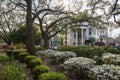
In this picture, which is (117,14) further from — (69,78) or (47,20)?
(47,20)

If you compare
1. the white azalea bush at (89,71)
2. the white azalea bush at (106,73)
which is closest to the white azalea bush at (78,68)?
the white azalea bush at (89,71)

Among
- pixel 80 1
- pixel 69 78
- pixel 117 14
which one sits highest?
pixel 80 1

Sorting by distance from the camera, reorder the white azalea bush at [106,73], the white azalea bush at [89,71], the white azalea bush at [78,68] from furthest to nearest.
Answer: the white azalea bush at [78,68], the white azalea bush at [89,71], the white azalea bush at [106,73]

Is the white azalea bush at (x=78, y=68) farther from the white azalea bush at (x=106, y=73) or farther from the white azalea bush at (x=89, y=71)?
the white azalea bush at (x=106, y=73)

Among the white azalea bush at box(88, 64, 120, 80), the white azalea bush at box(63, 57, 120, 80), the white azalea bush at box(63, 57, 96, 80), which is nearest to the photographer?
the white azalea bush at box(88, 64, 120, 80)

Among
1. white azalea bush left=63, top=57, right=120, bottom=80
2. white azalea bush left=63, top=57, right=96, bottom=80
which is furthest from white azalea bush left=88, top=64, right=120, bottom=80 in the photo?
white azalea bush left=63, top=57, right=96, bottom=80

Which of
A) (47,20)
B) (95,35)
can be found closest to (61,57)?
(47,20)

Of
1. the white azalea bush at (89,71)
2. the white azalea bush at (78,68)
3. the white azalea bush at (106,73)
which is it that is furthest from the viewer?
the white azalea bush at (78,68)

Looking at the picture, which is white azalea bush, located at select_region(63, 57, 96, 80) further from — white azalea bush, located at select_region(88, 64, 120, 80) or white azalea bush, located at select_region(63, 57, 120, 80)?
white azalea bush, located at select_region(88, 64, 120, 80)

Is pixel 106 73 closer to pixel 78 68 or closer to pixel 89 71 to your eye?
pixel 89 71

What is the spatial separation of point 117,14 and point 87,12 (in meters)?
3.28

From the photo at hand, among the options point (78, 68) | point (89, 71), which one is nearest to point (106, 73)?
point (89, 71)

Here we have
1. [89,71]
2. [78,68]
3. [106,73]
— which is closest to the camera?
[106,73]

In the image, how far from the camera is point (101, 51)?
14703mm
